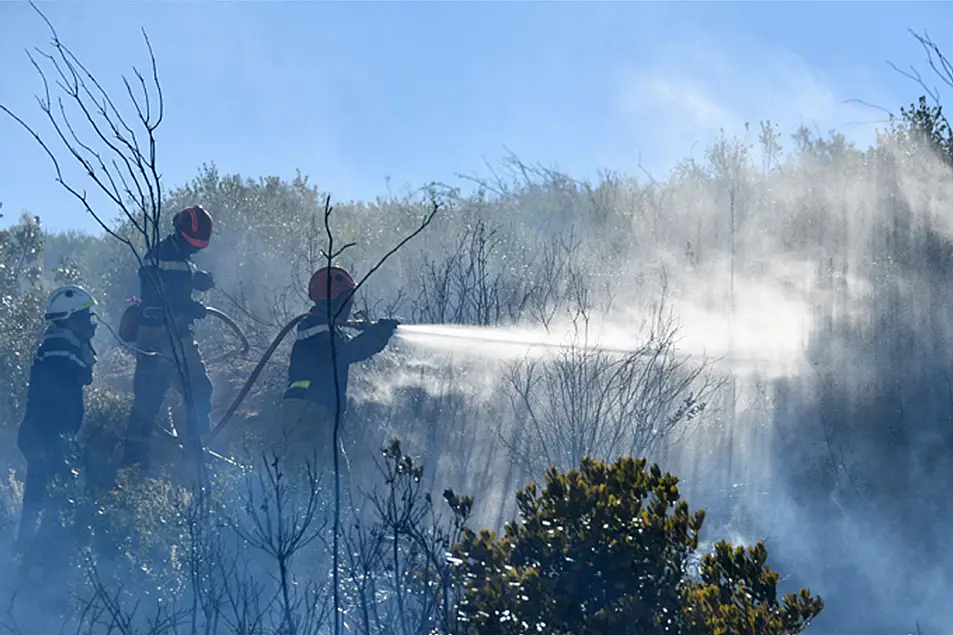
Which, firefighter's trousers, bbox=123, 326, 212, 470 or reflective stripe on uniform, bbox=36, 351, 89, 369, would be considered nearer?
reflective stripe on uniform, bbox=36, 351, 89, 369

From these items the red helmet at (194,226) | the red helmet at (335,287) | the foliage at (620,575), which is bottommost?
the foliage at (620,575)

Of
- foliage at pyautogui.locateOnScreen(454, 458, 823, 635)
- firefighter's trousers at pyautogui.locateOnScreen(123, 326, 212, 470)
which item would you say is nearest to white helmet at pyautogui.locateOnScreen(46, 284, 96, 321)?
firefighter's trousers at pyautogui.locateOnScreen(123, 326, 212, 470)

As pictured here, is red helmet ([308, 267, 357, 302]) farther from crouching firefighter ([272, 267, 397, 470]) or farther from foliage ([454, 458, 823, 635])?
foliage ([454, 458, 823, 635])

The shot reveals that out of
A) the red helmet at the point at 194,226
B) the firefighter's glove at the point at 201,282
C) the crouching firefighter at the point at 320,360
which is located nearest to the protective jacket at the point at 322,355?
the crouching firefighter at the point at 320,360

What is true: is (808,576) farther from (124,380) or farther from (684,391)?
(124,380)

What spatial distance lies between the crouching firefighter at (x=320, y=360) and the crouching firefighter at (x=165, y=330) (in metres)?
0.82

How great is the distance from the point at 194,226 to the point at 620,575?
5662 millimetres

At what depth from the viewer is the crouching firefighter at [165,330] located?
824cm

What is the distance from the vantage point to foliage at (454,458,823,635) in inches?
132

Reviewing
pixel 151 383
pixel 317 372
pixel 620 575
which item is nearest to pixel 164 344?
pixel 151 383

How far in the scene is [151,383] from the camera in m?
8.50

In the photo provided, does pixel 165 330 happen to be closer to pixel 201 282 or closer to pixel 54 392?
pixel 201 282

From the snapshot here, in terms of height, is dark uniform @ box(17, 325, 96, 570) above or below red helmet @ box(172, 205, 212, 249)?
below

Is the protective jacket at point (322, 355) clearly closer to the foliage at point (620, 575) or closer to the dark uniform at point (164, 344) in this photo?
the dark uniform at point (164, 344)
